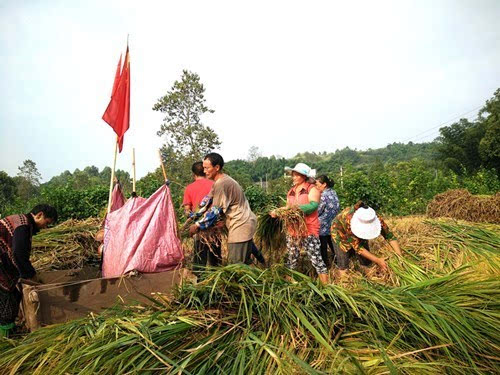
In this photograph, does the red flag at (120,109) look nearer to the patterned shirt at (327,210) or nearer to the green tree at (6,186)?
the patterned shirt at (327,210)

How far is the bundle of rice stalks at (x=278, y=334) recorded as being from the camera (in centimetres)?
184

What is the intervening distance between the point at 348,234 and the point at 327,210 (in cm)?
116

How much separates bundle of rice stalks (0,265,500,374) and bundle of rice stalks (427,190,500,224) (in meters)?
6.91

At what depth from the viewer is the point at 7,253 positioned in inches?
104

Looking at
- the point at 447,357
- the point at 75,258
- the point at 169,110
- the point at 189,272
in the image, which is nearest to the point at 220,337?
the point at 189,272

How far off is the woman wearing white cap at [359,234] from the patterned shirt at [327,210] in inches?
32.1

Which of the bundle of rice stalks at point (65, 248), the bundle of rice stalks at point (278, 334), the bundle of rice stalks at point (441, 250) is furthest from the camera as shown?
the bundle of rice stalks at point (65, 248)

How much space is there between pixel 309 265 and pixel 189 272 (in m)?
1.84

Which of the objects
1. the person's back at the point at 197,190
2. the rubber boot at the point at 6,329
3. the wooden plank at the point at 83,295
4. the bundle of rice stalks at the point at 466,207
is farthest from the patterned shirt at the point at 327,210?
the bundle of rice stalks at the point at 466,207

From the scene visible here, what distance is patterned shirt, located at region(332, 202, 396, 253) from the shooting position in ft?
11.8

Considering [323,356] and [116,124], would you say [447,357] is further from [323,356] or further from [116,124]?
[116,124]

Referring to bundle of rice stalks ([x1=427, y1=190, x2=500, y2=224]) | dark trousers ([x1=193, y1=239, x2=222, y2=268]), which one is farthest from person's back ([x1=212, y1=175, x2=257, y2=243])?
bundle of rice stalks ([x1=427, y1=190, x2=500, y2=224])

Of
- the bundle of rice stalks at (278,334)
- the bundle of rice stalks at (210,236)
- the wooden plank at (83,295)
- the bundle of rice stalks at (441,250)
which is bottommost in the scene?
the bundle of rice stalks at (441,250)

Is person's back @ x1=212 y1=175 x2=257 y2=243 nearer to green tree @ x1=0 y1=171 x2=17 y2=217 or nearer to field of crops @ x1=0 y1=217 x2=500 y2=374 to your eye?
field of crops @ x1=0 y1=217 x2=500 y2=374
